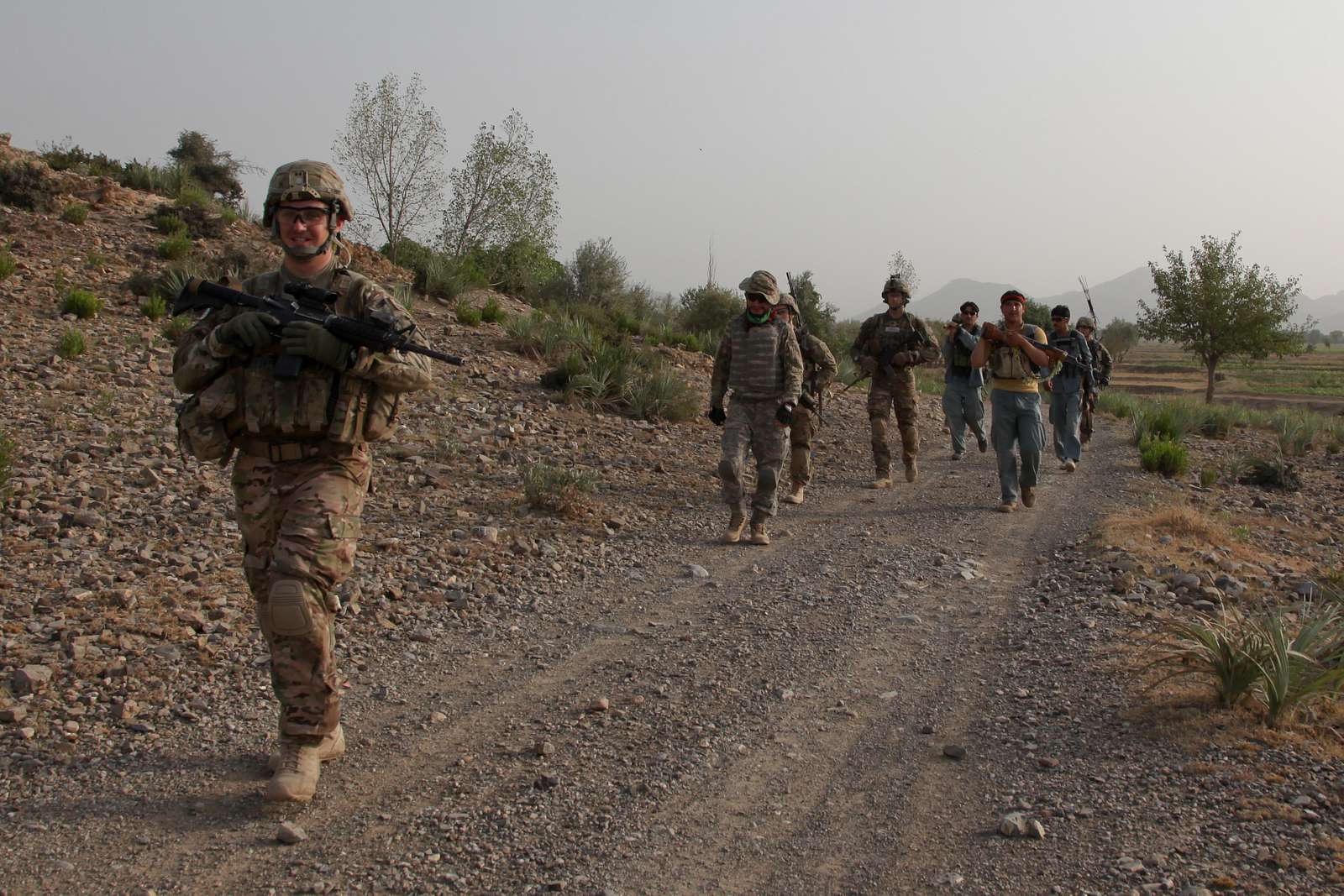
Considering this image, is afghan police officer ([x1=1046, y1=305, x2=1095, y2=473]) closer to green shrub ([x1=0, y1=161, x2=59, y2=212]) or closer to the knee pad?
the knee pad

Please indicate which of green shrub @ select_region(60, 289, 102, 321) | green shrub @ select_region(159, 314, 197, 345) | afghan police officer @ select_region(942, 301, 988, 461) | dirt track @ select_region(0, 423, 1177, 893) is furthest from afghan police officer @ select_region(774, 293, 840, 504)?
green shrub @ select_region(60, 289, 102, 321)

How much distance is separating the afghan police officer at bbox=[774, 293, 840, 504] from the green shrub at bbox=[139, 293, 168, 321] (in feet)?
23.7

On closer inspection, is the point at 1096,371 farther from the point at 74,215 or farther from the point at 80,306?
the point at 74,215

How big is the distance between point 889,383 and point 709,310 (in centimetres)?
1608

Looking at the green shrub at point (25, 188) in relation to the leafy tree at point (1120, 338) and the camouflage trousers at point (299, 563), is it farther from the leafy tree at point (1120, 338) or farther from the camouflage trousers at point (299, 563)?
the leafy tree at point (1120, 338)

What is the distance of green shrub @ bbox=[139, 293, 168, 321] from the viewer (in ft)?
36.5

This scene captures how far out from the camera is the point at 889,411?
396 inches

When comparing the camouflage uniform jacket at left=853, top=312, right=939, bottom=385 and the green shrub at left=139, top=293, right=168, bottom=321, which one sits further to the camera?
the green shrub at left=139, top=293, right=168, bottom=321

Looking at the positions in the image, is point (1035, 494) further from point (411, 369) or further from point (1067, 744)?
point (411, 369)

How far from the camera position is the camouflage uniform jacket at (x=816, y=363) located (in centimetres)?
895

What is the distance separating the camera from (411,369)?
3.55 m

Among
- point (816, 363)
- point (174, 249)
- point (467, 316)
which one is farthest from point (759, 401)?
point (174, 249)

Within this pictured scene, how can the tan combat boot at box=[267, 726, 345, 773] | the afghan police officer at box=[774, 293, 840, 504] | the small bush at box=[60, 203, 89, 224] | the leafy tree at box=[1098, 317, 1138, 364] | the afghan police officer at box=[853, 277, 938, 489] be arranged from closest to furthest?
the tan combat boot at box=[267, 726, 345, 773] < the afghan police officer at box=[774, 293, 840, 504] < the afghan police officer at box=[853, 277, 938, 489] < the small bush at box=[60, 203, 89, 224] < the leafy tree at box=[1098, 317, 1138, 364]

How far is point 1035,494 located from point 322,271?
786 cm
